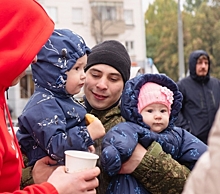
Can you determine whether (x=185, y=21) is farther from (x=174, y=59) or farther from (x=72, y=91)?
(x=72, y=91)

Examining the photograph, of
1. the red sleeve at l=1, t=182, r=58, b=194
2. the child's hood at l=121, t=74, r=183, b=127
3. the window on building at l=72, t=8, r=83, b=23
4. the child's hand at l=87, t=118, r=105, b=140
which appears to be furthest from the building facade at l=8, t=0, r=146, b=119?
the red sleeve at l=1, t=182, r=58, b=194

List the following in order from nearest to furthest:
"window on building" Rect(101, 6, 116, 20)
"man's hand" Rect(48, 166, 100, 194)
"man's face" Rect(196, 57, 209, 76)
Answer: "man's hand" Rect(48, 166, 100, 194) < "man's face" Rect(196, 57, 209, 76) < "window on building" Rect(101, 6, 116, 20)

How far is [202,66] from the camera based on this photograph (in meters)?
6.95

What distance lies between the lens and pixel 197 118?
670 cm

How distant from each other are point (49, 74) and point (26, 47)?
56 cm

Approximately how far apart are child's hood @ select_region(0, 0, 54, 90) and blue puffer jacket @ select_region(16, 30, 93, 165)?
1.45 ft

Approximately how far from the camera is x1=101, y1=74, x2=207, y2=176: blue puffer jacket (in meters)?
2.44

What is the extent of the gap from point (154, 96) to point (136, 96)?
0.10 metres

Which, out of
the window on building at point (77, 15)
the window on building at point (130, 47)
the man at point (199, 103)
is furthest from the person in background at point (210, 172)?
the window on building at point (130, 47)

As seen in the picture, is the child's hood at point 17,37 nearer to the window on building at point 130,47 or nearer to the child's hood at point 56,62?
the child's hood at point 56,62

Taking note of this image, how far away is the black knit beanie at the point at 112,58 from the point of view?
293 centimetres

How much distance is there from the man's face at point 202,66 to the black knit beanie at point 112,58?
12.8 feet

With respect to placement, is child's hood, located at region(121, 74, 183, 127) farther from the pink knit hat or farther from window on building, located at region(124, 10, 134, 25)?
window on building, located at region(124, 10, 134, 25)

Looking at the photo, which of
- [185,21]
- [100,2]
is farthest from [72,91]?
[185,21]
